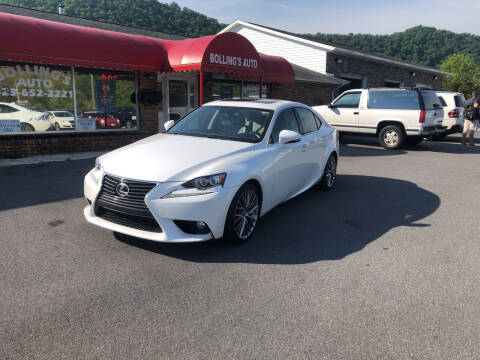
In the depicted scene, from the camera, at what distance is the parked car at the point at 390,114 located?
12766mm

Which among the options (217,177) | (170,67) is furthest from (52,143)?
(217,177)

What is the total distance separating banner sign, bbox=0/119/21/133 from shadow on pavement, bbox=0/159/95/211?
5.06 ft

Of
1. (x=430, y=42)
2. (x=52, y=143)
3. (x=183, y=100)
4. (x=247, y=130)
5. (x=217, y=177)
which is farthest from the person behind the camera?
(x=430, y=42)

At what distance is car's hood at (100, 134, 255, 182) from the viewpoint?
13.3ft

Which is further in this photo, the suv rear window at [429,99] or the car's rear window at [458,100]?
the car's rear window at [458,100]

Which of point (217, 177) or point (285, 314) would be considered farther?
point (217, 177)

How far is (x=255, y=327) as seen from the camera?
9.87ft

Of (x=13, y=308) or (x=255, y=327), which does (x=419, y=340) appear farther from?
(x=13, y=308)

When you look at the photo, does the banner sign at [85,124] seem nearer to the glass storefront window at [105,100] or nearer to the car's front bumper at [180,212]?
the glass storefront window at [105,100]

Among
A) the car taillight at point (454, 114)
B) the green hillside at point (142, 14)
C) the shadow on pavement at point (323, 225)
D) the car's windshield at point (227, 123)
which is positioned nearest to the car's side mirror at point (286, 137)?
the car's windshield at point (227, 123)

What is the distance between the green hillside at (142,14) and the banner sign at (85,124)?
21517 millimetres

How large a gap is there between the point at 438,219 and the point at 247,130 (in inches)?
127

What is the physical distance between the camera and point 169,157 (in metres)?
4.39

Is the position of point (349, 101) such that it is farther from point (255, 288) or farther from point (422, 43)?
point (422, 43)
